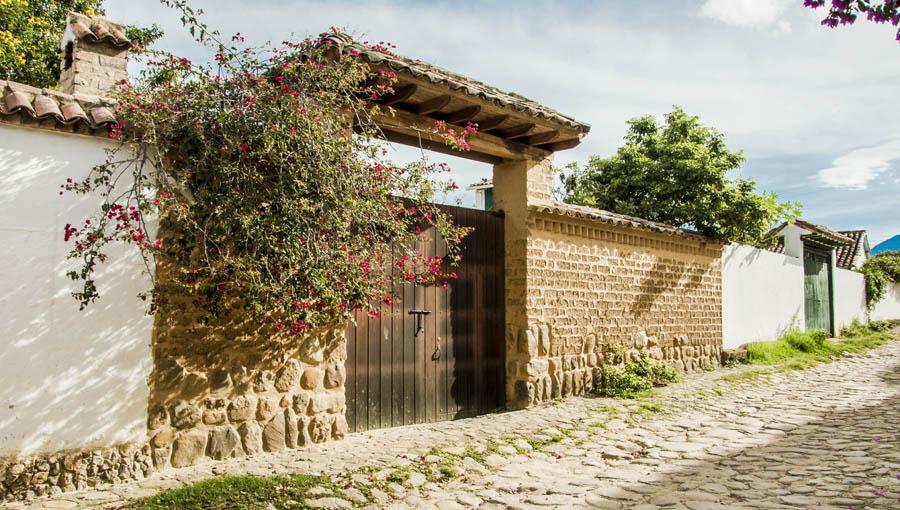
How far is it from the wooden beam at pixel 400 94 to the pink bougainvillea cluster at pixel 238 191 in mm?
888

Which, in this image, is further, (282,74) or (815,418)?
(815,418)

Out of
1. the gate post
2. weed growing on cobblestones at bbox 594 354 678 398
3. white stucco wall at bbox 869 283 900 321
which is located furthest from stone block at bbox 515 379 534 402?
white stucco wall at bbox 869 283 900 321

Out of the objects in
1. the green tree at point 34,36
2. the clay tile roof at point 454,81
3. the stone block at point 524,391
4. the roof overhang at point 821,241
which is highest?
the green tree at point 34,36

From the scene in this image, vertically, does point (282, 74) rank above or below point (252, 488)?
above

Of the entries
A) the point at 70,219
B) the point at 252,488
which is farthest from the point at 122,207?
the point at 252,488

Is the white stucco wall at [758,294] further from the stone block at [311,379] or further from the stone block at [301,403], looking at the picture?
the stone block at [301,403]

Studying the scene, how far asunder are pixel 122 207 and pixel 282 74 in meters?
1.62

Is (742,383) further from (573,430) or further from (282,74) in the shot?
(282,74)

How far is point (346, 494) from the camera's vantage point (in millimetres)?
4281

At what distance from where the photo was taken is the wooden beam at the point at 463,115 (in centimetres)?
654

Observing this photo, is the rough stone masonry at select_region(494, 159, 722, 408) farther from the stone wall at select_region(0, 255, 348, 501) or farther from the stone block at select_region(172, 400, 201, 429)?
the stone block at select_region(172, 400, 201, 429)

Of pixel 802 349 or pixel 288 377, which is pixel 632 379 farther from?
pixel 802 349

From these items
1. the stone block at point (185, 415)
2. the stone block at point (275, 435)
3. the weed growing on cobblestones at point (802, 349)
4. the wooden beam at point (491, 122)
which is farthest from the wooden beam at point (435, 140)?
the weed growing on cobblestones at point (802, 349)

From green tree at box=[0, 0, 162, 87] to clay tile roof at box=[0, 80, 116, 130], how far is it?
9.05m
